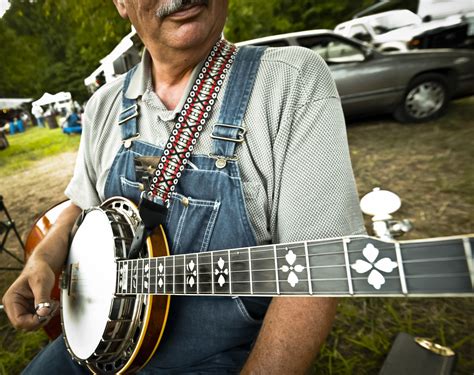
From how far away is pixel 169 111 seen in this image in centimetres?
116

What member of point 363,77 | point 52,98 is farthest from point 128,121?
point 363,77

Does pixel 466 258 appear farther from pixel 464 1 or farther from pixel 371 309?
pixel 464 1

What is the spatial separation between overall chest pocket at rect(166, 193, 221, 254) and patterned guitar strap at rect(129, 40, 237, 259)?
4 cm

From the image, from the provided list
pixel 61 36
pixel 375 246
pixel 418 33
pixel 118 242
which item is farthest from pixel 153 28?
pixel 418 33

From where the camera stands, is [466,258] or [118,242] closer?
[466,258]

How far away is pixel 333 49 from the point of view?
12.6 ft

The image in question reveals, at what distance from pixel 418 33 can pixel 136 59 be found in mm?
2916

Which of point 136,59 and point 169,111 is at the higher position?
point 136,59

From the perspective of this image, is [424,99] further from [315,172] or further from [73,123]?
[73,123]

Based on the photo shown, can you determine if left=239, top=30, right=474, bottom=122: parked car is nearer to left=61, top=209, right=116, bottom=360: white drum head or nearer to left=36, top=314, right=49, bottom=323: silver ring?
left=61, top=209, right=116, bottom=360: white drum head

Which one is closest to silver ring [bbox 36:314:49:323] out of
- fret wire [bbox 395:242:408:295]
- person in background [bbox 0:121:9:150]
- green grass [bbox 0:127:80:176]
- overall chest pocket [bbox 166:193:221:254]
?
overall chest pocket [bbox 166:193:221:254]

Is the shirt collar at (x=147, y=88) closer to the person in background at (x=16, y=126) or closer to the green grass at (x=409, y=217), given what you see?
the green grass at (x=409, y=217)

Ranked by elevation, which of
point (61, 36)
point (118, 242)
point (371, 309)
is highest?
point (61, 36)

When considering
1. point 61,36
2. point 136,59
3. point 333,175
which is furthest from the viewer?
point 61,36
